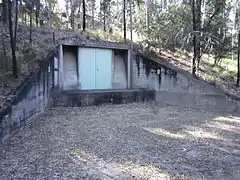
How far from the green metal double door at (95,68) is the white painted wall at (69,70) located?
221 mm

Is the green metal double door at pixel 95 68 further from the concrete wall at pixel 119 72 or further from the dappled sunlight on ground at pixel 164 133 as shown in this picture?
the dappled sunlight on ground at pixel 164 133

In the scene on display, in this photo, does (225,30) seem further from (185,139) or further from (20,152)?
(20,152)

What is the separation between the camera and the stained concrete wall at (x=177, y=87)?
8445 millimetres

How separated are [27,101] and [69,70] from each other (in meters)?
3.82

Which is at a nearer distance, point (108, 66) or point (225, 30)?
point (108, 66)

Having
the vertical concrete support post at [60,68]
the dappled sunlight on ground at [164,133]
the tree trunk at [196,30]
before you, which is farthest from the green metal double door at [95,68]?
the dappled sunlight on ground at [164,133]

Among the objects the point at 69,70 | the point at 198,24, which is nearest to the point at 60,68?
the point at 69,70

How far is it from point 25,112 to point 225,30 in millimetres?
9811

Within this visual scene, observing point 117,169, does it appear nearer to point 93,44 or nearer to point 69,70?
point 69,70

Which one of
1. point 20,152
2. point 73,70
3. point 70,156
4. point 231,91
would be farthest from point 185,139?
point 73,70

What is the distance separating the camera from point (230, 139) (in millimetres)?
5516

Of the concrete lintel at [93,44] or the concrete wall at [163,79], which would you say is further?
the concrete lintel at [93,44]

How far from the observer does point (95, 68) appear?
10211 millimetres

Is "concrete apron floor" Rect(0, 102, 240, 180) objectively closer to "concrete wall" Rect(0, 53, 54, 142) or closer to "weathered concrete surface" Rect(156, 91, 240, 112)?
"concrete wall" Rect(0, 53, 54, 142)
